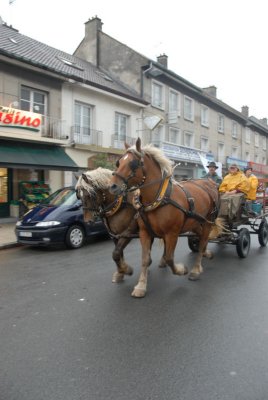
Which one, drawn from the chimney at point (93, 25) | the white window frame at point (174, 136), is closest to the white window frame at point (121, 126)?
the white window frame at point (174, 136)

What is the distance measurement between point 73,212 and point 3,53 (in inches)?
302

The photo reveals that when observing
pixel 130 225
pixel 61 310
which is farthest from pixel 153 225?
pixel 61 310

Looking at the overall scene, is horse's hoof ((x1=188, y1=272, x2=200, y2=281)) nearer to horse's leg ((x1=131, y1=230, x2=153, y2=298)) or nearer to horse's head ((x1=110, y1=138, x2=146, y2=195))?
horse's leg ((x1=131, y1=230, x2=153, y2=298))

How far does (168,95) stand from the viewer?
74.1 feet

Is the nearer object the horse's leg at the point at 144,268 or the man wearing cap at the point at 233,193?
the horse's leg at the point at 144,268

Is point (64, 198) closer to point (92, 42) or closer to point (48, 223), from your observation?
point (48, 223)

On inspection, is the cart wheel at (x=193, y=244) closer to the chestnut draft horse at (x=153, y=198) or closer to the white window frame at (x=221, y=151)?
the chestnut draft horse at (x=153, y=198)

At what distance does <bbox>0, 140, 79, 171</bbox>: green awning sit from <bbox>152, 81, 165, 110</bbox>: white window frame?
9273mm

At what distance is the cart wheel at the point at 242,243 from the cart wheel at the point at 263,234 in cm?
130

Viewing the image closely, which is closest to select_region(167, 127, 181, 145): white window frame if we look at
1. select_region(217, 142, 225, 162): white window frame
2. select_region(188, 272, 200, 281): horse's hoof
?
select_region(217, 142, 225, 162): white window frame

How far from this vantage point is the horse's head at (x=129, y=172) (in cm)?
409

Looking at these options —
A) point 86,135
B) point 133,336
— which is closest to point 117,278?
point 133,336

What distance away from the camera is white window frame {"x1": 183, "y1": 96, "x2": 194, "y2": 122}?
24.8 meters

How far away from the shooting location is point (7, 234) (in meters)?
10.2
